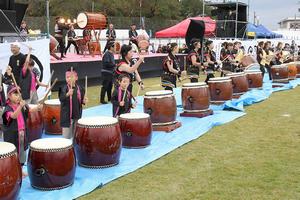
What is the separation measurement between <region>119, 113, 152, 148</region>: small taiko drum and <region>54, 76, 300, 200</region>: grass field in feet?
1.71

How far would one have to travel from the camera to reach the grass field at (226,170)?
183 inches

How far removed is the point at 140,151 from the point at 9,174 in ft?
8.27

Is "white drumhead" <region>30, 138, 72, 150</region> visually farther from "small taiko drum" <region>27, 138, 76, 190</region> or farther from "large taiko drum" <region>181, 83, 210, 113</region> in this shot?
"large taiko drum" <region>181, 83, 210, 113</region>

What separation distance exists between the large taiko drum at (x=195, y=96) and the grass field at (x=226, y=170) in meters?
0.97

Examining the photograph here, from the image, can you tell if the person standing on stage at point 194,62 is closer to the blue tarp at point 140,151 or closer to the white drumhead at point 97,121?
the blue tarp at point 140,151

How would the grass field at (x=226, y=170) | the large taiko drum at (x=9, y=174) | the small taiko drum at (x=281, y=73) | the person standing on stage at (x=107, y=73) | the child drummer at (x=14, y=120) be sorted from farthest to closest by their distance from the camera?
the small taiko drum at (x=281, y=73) < the person standing on stage at (x=107, y=73) < the child drummer at (x=14, y=120) < the grass field at (x=226, y=170) < the large taiko drum at (x=9, y=174)

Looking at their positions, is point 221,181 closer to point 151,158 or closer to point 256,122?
point 151,158

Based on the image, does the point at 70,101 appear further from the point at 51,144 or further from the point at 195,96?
the point at 195,96

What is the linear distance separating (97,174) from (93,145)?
0.36 meters

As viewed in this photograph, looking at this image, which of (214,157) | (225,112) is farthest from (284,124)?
(214,157)

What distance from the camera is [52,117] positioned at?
23.8 ft

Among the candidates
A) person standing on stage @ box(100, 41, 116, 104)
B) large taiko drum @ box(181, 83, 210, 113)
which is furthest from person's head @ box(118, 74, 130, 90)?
person standing on stage @ box(100, 41, 116, 104)

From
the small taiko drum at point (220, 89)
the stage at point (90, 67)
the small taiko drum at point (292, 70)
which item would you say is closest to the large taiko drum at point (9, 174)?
the stage at point (90, 67)

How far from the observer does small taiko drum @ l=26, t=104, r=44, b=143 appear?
21.4 feet
